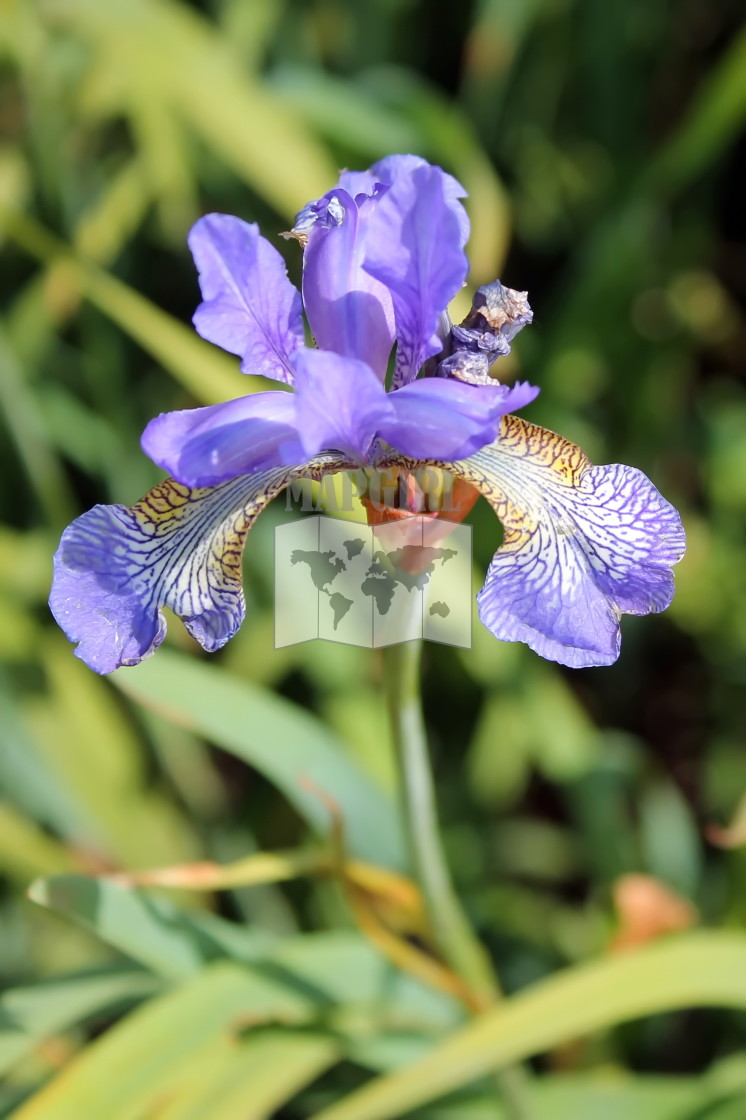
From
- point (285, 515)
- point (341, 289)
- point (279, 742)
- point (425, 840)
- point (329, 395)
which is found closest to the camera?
point (329, 395)

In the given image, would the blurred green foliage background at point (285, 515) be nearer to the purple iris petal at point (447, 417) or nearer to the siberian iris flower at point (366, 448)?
the siberian iris flower at point (366, 448)

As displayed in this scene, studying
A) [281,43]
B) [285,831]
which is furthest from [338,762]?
[281,43]

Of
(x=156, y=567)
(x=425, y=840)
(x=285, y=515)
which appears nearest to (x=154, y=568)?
(x=156, y=567)

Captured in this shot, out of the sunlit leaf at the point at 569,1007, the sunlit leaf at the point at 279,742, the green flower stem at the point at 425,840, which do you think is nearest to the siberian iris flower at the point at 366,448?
the green flower stem at the point at 425,840

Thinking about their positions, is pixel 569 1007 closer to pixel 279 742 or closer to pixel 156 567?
pixel 279 742

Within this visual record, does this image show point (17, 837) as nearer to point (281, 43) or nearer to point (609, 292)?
point (609, 292)

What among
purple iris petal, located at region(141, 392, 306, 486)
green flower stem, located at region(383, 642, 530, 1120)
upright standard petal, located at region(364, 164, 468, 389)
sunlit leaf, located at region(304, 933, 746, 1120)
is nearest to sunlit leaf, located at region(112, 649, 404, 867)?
green flower stem, located at region(383, 642, 530, 1120)

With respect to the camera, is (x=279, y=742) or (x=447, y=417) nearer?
(x=447, y=417)
